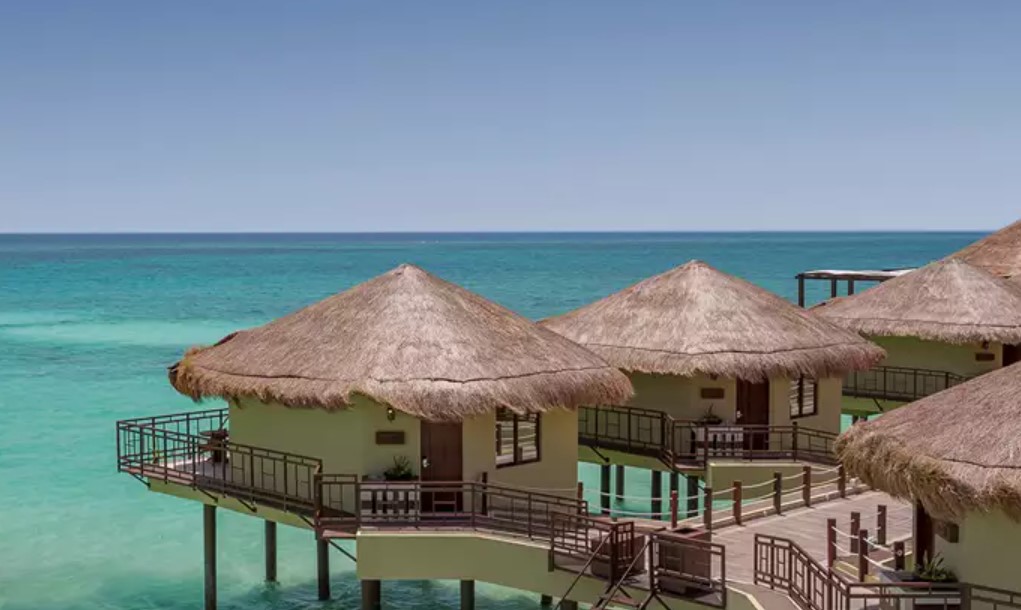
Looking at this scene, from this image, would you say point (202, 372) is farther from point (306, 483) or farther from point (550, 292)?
point (550, 292)

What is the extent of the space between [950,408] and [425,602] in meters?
14.5

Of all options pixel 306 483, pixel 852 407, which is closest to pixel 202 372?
pixel 306 483

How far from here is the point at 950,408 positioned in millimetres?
16422

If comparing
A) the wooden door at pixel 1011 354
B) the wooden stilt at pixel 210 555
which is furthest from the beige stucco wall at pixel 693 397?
the wooden stilt at pixel 210 555

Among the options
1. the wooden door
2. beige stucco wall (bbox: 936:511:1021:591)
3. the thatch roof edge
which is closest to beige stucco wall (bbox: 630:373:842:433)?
the wooden door

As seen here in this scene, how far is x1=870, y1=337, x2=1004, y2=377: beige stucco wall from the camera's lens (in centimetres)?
3491

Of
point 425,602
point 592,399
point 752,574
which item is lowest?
point 425,602

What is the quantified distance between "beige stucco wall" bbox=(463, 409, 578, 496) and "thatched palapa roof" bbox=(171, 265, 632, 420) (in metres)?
0.92

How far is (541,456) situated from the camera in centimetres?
2372

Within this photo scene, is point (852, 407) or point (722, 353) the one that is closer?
point (722, 353)

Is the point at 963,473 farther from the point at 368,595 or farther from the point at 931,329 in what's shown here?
the point at 931,329

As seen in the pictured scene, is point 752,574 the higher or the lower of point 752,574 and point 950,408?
the lower

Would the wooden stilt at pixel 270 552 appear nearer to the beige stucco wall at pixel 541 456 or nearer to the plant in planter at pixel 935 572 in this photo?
the beige stucco wall at pixel 541 456

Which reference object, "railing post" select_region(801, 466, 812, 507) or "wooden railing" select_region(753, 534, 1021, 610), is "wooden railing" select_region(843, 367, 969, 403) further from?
"wooden railing" select_region(753, 534, 1021, 610)
